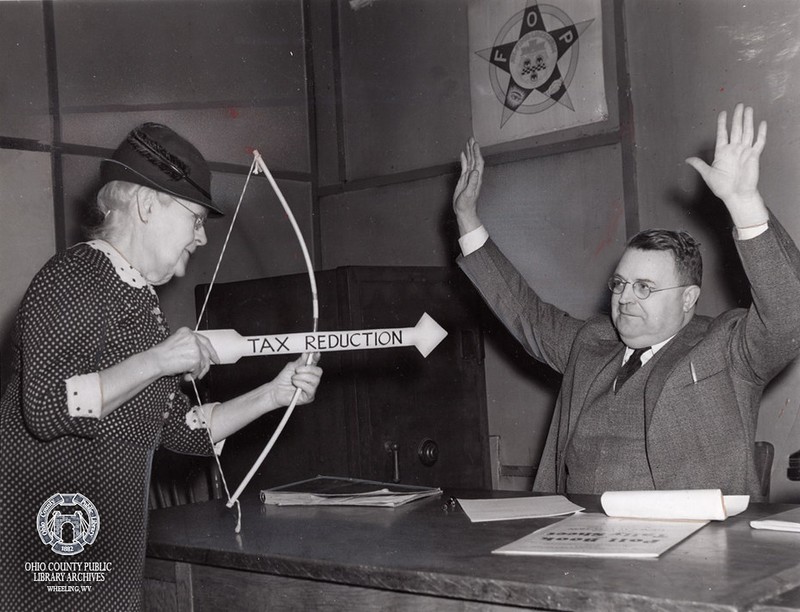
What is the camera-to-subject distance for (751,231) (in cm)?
217

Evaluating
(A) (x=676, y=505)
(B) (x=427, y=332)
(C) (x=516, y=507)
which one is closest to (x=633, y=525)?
(A) (x=676, y=505)

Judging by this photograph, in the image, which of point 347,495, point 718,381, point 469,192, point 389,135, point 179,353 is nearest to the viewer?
point 179,353

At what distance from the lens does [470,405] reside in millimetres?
3896

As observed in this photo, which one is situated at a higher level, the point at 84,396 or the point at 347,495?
the point at 84,396

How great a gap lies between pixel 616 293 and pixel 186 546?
4.87ft

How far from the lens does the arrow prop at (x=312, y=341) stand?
6.40 feet

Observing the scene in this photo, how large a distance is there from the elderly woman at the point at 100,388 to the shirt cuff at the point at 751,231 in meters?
1.33

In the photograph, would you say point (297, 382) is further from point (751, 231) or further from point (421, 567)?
point (751, 231)

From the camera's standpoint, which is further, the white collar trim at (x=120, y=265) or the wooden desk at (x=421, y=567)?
the white collar trim at (x=120, y=265)

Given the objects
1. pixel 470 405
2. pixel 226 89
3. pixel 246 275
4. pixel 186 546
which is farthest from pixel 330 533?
pixel 226 89

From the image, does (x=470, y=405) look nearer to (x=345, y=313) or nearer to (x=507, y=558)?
(x=345, y=313)

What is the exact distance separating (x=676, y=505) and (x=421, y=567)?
0.55m

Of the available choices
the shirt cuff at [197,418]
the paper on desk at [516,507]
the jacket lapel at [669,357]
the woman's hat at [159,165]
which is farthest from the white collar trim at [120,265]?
the jacket lapel at [669,357]

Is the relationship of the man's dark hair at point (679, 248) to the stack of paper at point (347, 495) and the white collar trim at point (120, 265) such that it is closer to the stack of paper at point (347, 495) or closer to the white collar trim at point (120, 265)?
the stack of paper at point (347, 495)
